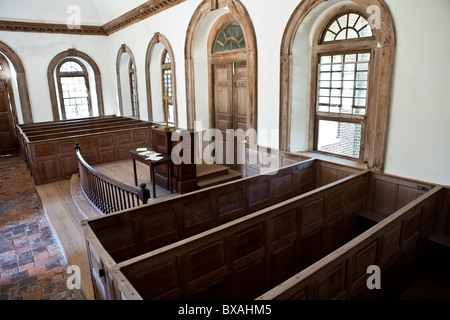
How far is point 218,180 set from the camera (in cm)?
596

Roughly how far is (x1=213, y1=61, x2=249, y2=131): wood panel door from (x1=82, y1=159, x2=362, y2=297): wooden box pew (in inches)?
92.5

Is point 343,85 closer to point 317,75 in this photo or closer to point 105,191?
point 317,75

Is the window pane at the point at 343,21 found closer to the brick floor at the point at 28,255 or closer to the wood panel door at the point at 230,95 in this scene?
the wood panel door at the point at 230,95

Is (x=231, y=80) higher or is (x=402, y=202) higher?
(x=231, y=80)

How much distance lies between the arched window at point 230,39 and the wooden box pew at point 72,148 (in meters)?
2.53

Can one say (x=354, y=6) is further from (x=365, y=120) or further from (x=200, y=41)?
(x=200, y=41)

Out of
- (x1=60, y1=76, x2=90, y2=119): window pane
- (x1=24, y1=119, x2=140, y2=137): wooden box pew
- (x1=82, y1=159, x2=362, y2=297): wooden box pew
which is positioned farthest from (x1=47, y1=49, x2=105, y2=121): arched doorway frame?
(x1=82, y1=159, x2=362, y2=297): wooden box pew

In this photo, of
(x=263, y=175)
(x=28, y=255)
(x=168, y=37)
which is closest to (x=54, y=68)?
(x=168, y=37)

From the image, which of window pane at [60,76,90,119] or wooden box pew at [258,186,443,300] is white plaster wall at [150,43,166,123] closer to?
window pane at [60,76,90,119]

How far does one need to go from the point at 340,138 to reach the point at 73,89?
1000 centimetres

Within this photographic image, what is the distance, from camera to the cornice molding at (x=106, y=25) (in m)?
8.00

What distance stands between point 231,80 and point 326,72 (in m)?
2.33
